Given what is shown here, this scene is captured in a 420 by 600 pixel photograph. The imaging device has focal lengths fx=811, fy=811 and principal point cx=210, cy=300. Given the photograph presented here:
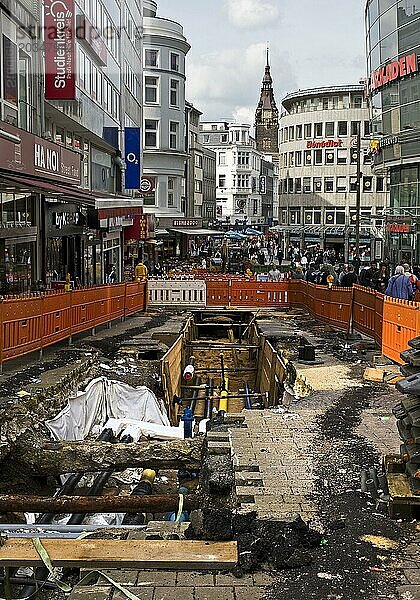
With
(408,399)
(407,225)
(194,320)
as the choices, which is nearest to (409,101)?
(407,225)

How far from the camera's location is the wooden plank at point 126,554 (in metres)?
6.25

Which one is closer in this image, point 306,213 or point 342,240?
point 342,240

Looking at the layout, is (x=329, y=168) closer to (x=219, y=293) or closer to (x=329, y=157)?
(x=329, y=157)

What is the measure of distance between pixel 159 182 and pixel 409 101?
23931 millimetres

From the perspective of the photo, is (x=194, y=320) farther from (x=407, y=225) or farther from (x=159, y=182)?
(x=159, y=182)

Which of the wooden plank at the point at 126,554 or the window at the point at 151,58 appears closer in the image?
the wooden plank at the point at 126,554

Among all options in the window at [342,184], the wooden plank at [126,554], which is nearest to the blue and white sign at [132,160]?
the wooden plank at [126,554]

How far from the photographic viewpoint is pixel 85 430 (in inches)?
517

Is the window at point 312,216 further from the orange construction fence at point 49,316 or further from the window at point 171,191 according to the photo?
the orange construction fence at point 49,316

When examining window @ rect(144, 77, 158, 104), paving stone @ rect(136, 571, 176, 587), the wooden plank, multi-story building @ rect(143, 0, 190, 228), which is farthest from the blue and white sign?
paving stone @ rect(136, 571, 176, 587)

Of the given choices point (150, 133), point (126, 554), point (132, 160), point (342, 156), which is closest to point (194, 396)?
point (126, 554)

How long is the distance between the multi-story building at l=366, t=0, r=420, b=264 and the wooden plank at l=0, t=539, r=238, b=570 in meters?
33.6

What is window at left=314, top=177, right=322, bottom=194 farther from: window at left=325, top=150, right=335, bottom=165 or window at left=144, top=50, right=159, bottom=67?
window at left=144, top=50, right=159, bottom=67

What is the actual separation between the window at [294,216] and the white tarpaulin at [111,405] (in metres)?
81.5
